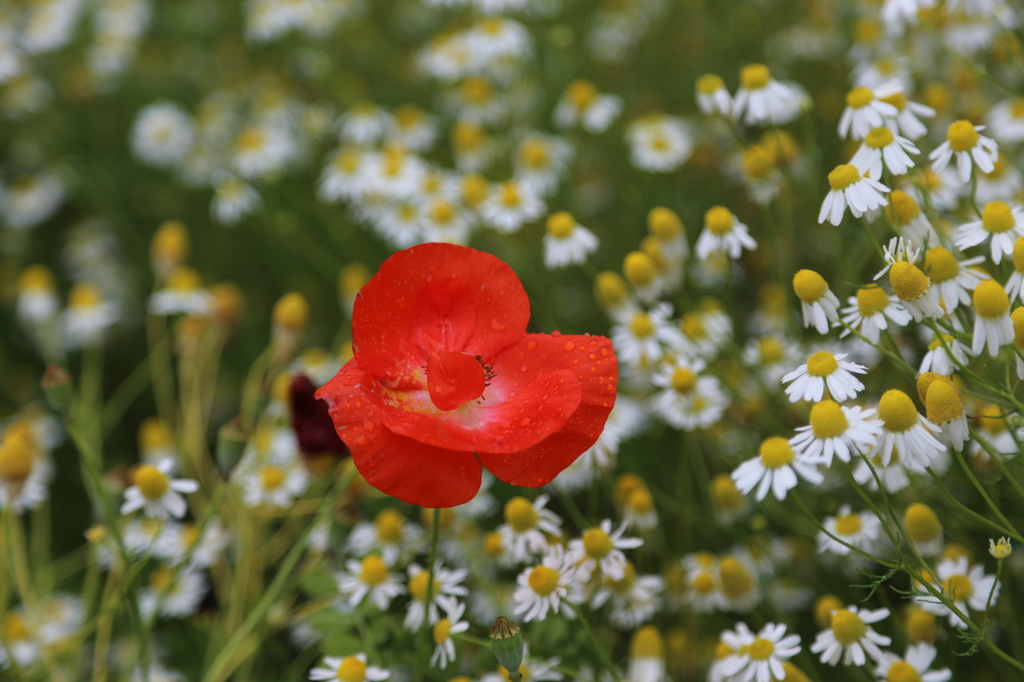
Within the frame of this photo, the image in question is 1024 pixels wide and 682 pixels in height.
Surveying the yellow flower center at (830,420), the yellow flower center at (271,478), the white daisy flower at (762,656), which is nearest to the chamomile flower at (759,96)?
the yellow flower center at (830,420)

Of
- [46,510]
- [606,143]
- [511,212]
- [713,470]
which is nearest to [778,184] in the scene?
[511,212]

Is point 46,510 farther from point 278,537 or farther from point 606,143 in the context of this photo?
point 606,143

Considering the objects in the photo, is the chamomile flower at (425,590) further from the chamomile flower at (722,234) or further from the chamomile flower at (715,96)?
the chamomile flower at (715,96)

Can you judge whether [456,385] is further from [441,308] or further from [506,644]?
[506,644]

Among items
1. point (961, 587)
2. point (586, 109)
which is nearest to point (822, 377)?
point (961, 587)

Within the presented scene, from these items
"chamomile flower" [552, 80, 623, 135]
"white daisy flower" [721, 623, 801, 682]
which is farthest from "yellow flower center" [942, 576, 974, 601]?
Result: "chamomile flower" [552, 80, 623, 135]

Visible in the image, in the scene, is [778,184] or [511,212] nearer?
[778,184]

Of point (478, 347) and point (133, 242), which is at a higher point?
point (478, 347)
